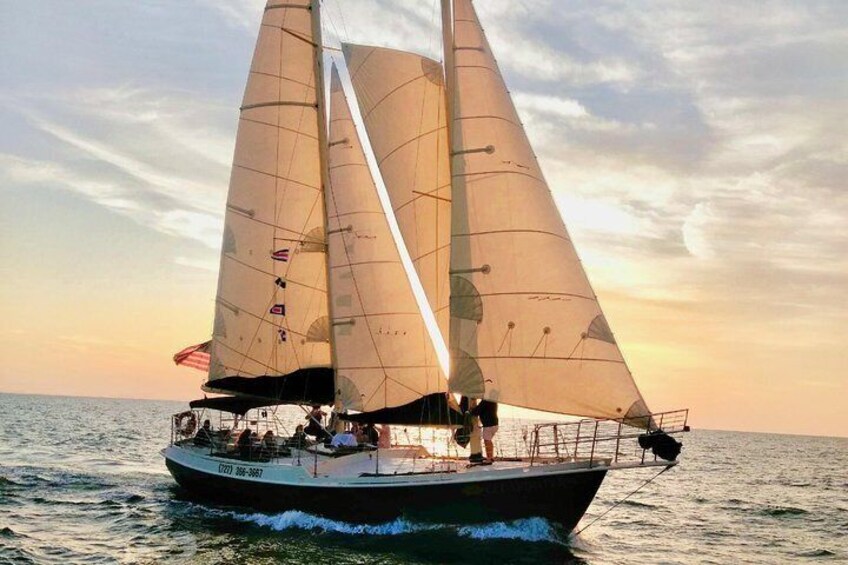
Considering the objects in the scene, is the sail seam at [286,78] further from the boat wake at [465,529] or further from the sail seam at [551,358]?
the boat wake at [465,529]

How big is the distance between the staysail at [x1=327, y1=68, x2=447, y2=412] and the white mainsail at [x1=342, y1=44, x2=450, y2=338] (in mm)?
1226

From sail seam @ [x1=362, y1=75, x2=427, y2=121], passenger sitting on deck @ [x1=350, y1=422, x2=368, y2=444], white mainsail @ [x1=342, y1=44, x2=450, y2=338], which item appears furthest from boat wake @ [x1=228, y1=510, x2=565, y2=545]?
sail seam @ [x1=362, y1=75, x2=427, y2=121]

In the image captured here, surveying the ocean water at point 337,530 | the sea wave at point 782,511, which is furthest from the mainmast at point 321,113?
the sea wave at point 782,511

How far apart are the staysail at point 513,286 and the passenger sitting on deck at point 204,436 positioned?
11.4 m

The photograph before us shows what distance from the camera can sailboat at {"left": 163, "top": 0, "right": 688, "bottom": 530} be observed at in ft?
65.2

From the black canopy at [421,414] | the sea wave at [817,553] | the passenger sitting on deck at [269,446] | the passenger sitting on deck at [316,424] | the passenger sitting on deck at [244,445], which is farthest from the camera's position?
the passenger sitting on deck at [316,424]

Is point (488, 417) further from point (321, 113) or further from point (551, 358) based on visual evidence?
point (321, 113)

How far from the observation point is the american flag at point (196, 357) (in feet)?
107

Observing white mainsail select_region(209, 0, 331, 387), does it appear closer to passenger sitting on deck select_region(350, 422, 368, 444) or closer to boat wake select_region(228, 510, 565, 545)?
passenger sitting on deck select_region(350, 422, 368, 444)

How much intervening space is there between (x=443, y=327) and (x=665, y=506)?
1967cm

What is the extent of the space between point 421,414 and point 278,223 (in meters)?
8.93

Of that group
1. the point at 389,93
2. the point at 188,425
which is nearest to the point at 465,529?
the point at 389,93

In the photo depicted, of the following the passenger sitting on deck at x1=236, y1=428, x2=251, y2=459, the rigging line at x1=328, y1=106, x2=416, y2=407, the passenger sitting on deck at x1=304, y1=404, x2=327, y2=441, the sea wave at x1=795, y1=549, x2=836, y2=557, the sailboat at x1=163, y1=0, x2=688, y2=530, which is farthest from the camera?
the passenger sitting on deck at x1=304, y1=404, x2=327, y2=441

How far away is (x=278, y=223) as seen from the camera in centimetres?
2823
